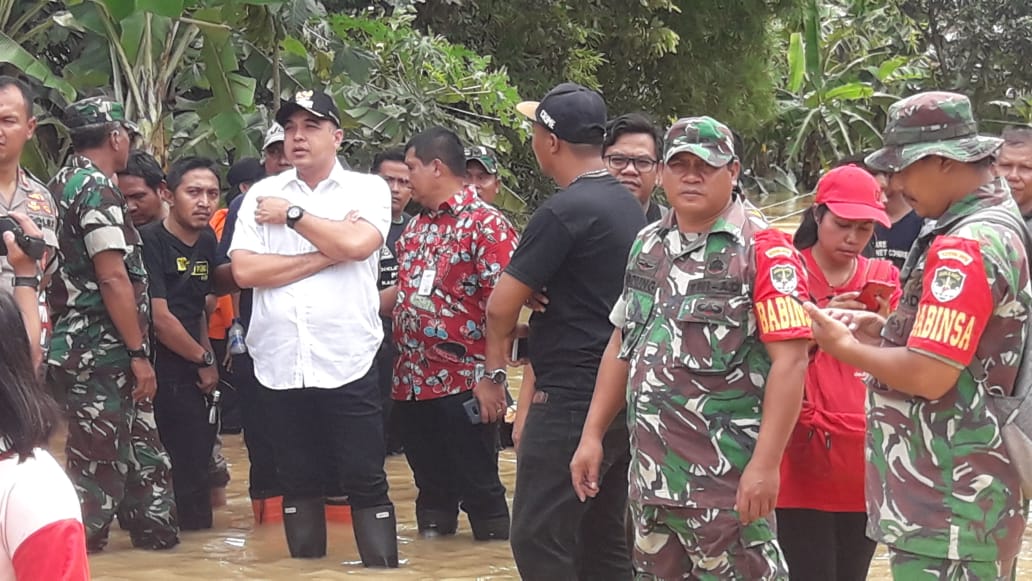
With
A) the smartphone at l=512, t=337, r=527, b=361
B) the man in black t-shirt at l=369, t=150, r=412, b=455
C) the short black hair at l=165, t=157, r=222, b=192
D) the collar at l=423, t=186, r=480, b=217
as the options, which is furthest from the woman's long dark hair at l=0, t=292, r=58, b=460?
the man in black t-shirt at l=369, t=150, r=412, b=455

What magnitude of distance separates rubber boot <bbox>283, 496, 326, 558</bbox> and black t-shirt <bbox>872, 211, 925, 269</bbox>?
288 cm

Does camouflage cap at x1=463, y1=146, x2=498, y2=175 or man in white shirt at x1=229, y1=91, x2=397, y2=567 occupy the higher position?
camouflage cap at x1=463, y1=146, x2=498, y2=175

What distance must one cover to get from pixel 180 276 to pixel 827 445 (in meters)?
3.91

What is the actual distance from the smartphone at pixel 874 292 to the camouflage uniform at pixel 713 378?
2.71ft

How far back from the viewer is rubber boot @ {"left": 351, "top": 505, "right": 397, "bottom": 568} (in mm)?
6062

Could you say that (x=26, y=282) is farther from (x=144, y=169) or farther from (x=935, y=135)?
(x=935, y=135)

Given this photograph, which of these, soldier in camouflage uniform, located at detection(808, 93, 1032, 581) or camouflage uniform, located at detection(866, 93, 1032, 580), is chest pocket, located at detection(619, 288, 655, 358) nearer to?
soldier in camouflage uniform, located at detection(808, 93, 1032, 581)

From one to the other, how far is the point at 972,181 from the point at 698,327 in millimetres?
900

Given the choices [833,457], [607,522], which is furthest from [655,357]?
[607,522]

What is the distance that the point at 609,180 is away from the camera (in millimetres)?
4977

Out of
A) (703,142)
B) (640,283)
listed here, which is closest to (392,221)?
(640,283)

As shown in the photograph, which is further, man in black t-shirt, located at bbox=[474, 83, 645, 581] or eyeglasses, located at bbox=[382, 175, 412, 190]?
eyeglasses, located at bbox=[382, 175, 412, 190]

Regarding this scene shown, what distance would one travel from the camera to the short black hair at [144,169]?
7332 mm

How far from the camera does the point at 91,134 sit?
6281 mm
